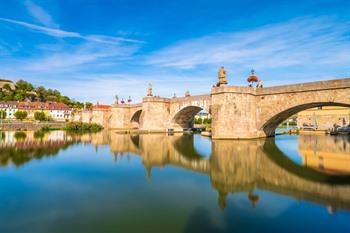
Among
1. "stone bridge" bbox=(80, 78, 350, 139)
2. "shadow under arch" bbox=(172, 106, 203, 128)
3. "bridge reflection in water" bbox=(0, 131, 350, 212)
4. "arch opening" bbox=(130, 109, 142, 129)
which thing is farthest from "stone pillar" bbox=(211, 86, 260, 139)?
"arch opening" bbox=(130, 109, 142, 129)

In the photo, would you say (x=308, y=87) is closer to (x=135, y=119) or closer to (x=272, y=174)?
(x=272, y=174)

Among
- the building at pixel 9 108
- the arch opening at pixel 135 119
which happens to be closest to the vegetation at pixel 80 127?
the arch opening at pixel 135 119

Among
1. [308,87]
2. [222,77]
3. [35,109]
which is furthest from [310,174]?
[35,109]

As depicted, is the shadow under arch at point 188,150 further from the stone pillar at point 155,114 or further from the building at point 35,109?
the building at point 35,109

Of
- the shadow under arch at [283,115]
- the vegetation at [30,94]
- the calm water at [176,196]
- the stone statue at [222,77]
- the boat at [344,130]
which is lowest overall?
the calm water at [176,196]

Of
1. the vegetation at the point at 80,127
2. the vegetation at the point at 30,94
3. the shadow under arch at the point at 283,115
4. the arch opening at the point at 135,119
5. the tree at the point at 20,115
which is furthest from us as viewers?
the vegetation at the point at 30,94

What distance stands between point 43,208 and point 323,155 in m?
16.9

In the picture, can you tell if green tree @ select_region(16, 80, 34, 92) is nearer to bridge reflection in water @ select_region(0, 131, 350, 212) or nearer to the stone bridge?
the stone bridge

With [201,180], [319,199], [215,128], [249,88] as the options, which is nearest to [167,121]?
[215,128]

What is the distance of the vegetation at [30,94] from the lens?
3403 inches

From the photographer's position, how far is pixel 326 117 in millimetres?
41406

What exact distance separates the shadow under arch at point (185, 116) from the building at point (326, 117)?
22.7m

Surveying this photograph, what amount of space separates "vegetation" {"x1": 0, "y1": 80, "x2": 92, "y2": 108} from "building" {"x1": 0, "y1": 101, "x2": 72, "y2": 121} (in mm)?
15142

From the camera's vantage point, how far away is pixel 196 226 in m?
5.47
